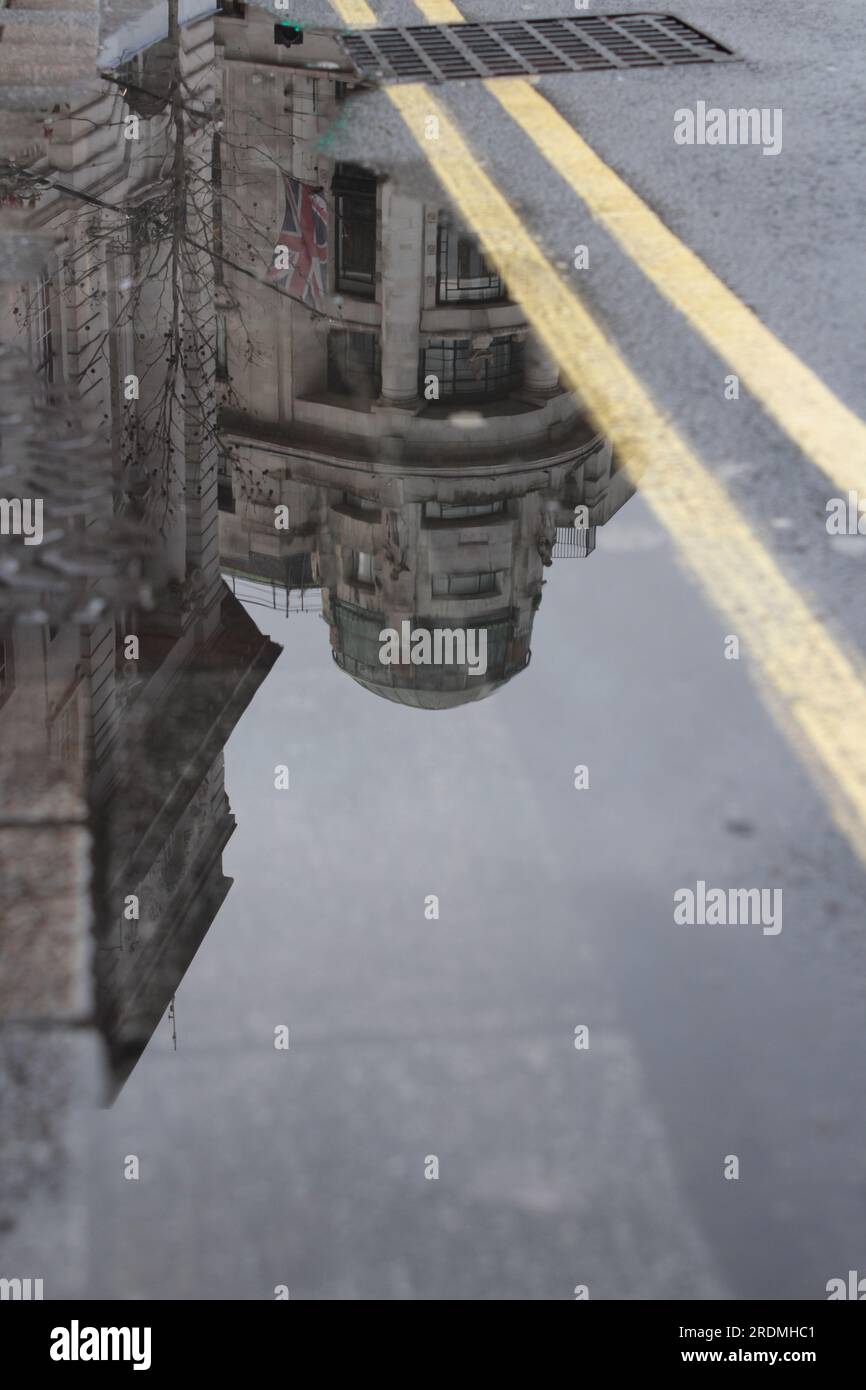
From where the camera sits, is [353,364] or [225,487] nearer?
[225,487]

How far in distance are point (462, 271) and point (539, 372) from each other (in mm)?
1031

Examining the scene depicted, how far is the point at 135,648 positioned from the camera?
464cm

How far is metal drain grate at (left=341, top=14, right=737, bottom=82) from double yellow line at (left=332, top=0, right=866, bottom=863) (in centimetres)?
128

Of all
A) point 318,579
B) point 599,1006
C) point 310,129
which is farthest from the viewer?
point 310,129

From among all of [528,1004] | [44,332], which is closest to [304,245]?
[44,332]

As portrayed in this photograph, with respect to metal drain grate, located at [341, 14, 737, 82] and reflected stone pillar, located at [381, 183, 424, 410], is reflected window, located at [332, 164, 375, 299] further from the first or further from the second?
metal drain grate, located at [341, 14, 737, 82]

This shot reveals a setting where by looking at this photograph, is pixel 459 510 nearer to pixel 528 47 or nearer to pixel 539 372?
pixel 539 372

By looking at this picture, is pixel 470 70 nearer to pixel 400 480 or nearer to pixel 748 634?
pixel 400 480

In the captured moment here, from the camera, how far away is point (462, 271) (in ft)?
23.6

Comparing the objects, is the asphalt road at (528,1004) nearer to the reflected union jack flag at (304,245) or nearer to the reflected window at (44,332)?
the reflected window at (44,332)

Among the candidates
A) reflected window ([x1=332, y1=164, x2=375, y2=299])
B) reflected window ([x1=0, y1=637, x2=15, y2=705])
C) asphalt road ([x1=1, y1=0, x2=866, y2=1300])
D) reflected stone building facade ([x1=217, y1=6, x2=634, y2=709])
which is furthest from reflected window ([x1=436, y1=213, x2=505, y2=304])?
reflected window ([x1=0, y1=637, x2=15, y2=705])

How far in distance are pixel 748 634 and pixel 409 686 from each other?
0.87 m
